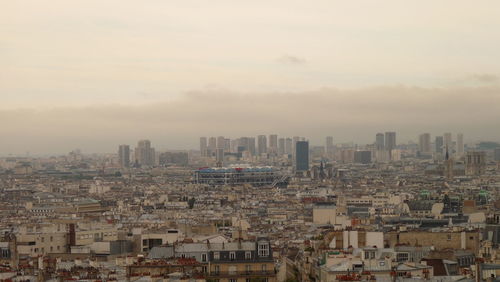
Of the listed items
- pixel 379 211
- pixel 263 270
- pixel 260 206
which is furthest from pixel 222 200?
pixel 263 270

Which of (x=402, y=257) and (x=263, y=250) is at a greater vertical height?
(x=263, y=250)

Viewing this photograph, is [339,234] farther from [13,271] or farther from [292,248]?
[13,271]

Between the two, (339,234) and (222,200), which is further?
(222,200)

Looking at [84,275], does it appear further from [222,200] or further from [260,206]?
[222,200]

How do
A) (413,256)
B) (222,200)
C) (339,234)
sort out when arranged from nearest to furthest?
(413,256)
(339,234)
(222,200)

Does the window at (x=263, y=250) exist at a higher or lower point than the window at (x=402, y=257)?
higher

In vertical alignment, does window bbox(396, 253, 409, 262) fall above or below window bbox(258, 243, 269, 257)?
below

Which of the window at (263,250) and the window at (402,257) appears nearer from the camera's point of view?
the window at (263,250)

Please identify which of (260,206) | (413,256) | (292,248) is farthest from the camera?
(260,206)

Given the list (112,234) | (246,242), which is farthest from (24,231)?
(246,242)

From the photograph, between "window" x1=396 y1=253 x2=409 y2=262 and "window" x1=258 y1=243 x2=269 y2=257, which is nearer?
"window" x1=258 y1=243 x2=269 y2=257

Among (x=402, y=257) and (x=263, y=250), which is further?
(x=402, y=257)
